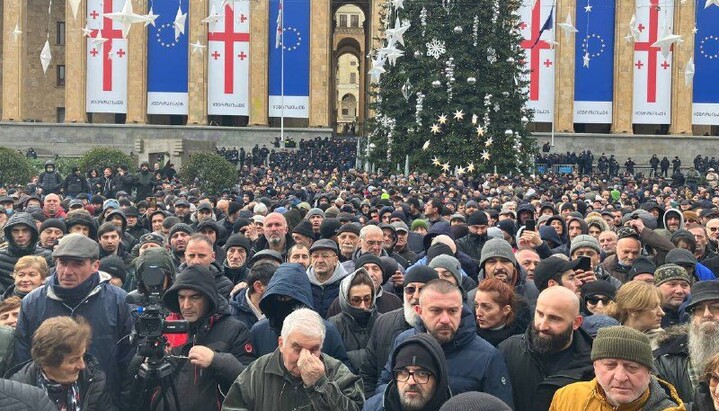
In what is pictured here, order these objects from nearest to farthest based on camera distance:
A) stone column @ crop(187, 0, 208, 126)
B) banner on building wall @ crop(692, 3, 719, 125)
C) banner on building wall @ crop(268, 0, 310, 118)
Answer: banner on building wall @ crop(268, 0, 310, 118) < banner on building wall @ crop(692, 3, 719, 125) < stone column @ crop(187, 0, 208, 126)

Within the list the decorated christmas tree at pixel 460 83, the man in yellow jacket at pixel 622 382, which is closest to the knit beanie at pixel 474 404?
the man in yellow jacket at pixel 622 382

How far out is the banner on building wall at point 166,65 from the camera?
167 feet

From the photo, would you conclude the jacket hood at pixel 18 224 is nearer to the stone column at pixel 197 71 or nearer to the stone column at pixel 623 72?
the stone column at pixel 197 71

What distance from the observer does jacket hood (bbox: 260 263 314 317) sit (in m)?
6.87

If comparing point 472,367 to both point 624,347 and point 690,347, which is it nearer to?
point 624,347

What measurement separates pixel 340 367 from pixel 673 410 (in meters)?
1.66

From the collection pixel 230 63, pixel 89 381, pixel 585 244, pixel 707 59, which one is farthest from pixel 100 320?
pixel 707 59

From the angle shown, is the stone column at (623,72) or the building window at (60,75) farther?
the building window at (60,75)

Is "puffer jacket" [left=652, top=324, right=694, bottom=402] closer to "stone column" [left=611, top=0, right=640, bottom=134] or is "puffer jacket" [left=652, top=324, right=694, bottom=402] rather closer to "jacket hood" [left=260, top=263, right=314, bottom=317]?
"jacket hood" [left=260, top=263, right=314, bottom=317]

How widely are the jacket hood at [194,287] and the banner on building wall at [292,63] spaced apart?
142 ft

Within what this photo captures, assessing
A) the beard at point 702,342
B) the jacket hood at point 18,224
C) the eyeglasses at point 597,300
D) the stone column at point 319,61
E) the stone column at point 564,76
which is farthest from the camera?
the stone column at point 319,61

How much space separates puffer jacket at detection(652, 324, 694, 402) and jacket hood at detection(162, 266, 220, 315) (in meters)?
2.47

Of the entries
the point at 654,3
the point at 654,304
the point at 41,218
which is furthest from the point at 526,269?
the point at 654,3

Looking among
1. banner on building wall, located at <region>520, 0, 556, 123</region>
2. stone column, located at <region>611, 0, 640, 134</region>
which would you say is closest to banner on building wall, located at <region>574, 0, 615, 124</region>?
stone column, located at <region>611, 0, 640, 134</region>
